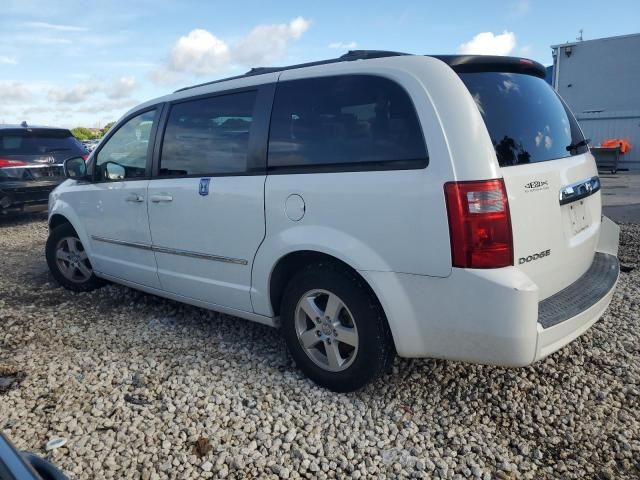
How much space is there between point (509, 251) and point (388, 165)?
72 centimetres

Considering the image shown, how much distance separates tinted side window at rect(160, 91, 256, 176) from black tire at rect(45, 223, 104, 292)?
5.71ft

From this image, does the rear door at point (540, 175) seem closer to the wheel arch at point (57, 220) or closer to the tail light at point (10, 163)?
the wheel arch at point (57, 220)

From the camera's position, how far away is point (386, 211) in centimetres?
261

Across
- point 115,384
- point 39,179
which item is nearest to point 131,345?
point 115,384

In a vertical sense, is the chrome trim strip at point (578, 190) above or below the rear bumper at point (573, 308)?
above

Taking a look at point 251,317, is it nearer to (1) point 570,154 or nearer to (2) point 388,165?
(2) point 388,165

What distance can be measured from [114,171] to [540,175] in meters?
3.30

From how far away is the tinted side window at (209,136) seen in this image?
132 inches

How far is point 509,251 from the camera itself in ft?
7.99

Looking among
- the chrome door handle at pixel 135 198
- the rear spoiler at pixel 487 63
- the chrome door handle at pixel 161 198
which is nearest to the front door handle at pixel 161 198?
the chrome door handle at pixel 161 198

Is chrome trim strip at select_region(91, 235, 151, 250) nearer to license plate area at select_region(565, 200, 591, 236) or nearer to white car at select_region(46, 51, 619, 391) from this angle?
white car at select_region(46, 51, 619, 391)

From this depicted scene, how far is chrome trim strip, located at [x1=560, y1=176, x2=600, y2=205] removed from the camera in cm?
282

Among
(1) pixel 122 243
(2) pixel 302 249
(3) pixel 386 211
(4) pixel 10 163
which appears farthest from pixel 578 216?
(4) pixel 10 163

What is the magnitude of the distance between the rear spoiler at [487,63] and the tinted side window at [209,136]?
128cm
